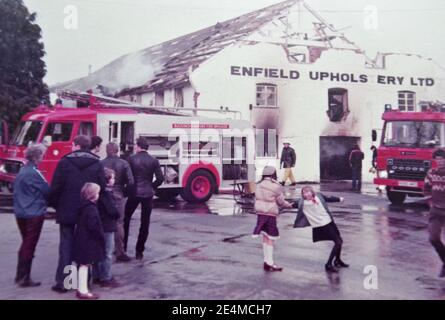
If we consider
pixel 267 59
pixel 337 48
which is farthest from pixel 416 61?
pixel 267 59

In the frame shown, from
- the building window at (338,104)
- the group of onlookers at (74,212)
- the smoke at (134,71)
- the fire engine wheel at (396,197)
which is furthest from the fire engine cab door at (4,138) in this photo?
the building window at (338,104)

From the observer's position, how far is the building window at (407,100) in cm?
2521

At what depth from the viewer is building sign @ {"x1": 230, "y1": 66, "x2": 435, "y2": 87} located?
2249 centimetres

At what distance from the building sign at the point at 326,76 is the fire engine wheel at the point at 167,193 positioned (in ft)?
27.0

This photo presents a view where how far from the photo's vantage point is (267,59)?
22.8m

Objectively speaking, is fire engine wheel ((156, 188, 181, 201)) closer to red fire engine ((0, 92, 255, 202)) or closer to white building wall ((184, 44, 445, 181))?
red fire engine ((0, 92, 255, 202))

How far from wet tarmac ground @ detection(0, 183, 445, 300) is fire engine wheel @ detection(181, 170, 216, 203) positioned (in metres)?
2.44

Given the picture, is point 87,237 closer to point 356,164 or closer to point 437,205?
point 437,205

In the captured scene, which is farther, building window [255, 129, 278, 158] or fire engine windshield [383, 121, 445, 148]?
building window [255, 129, 278, 158]

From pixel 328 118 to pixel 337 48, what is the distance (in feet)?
11.1

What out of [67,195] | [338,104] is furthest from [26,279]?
[338,104]

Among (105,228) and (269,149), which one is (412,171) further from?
(105,228)

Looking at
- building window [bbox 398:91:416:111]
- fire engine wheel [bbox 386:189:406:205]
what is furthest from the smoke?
fire engine wheel [bbox 386:189:406:205]

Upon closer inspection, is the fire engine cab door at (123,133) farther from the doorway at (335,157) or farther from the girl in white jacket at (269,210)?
the doorway at (335,157)
